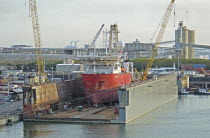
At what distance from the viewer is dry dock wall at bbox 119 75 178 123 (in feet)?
98.0

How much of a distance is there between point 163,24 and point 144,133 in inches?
1122

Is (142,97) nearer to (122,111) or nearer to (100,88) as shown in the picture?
(100,88)

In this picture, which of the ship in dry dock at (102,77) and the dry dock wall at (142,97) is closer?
the dry dock wall at (142,97)

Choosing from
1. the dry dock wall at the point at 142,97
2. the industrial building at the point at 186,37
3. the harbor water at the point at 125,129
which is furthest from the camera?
the industrial building at the point at 186,37

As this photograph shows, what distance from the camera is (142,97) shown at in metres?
34.9

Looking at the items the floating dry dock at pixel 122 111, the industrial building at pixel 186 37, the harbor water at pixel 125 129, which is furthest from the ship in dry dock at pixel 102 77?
the industrial building at pixel 186 37

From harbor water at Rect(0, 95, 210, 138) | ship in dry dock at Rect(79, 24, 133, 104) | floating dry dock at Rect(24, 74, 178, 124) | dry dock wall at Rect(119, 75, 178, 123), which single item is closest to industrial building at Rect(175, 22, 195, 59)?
dry dock wall at Rect(119, 75, 178, 123)

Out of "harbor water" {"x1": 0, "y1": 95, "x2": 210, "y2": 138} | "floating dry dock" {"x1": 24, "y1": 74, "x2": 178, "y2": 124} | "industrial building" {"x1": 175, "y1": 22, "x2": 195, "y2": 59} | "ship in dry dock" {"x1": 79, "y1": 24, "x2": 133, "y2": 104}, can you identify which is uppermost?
"industrial building" {"x1": 175, "y1": 22, "x2": 195, "y2": 59}

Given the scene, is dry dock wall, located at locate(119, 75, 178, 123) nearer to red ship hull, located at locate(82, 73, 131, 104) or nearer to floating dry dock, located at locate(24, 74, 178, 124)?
floating dry dock, located at locate(24, 74, 178, 124)

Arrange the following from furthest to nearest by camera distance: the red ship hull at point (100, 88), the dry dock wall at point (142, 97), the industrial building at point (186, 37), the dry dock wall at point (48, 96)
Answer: the industrial building at point (186, 37) → the red ship hull at point (100, 88) → the dry dock wall at point (48, 96) → the dry dock wall at point (142, 97)

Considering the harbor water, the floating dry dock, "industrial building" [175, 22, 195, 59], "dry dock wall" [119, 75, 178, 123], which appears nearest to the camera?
the harbor water

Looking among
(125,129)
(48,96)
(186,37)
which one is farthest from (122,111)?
(186,37)

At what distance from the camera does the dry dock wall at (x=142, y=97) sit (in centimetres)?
2988

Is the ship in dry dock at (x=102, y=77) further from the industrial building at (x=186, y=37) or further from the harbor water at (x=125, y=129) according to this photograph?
the industrial building at (x=186, y=37)
